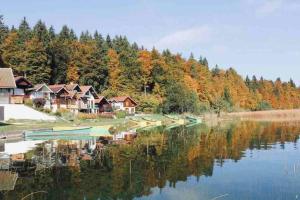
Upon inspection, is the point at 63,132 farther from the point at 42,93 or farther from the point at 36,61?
the point at 36,61

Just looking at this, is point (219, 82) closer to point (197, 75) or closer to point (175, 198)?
point (197, 75)

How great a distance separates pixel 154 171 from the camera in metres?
26.2

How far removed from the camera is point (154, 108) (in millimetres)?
98812

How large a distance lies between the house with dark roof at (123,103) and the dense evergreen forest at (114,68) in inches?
101

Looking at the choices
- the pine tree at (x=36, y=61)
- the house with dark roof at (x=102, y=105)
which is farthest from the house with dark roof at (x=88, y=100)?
the pine tree at (x=36, y=61)

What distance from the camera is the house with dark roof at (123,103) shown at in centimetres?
9600

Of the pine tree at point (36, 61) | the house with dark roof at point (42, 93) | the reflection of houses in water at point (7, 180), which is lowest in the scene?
the reflection of houses in water at point (7, 180)

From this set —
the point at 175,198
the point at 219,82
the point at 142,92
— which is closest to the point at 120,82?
the point at 142,92

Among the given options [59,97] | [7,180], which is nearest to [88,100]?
[59,97]

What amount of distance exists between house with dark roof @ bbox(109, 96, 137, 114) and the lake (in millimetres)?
54335

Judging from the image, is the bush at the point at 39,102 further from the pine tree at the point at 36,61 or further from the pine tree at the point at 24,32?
the pine tree at the point at 24,32

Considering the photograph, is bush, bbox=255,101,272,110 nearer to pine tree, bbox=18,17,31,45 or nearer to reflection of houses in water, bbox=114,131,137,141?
pine tree, bbox=18,17,31,45

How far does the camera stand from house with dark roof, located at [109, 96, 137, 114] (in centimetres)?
9600

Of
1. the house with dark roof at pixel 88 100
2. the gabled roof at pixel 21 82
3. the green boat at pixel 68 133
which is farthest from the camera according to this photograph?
the house with dark roof at pixel 88 100
